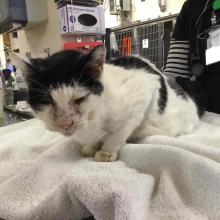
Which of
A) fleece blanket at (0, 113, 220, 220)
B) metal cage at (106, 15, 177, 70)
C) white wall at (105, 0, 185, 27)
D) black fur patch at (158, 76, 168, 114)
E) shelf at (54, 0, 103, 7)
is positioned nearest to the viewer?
fleece blanket at (0, 113, 220, 220)

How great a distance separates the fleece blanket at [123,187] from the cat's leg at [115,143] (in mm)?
44

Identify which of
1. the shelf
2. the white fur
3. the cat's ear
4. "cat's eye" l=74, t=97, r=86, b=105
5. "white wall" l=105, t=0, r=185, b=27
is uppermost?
Result: "white wall" l=105, t=0, r=185, b=27

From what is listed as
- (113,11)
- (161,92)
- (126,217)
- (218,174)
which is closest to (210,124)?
(161,92)

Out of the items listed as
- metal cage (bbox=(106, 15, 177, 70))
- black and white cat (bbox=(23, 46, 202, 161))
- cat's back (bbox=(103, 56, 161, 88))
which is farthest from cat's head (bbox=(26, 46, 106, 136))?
metal cage (bbox=(106, 15, 177, 70))

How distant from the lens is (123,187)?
0.46 meters

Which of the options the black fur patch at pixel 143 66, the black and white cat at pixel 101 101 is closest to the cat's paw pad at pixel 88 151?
the black and white cat at pixel 101 101

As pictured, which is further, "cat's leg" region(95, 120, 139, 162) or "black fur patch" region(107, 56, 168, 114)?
"black fur patch" region(107, 56, 168, 114)

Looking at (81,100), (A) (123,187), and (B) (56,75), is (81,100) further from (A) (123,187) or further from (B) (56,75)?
(A) (123,187)

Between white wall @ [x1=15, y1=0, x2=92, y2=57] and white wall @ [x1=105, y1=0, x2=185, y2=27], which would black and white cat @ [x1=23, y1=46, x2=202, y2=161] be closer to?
white wall @ [x1=15, y1=0, x2=92, y2=57]

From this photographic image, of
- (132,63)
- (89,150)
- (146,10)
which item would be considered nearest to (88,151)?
(89,150)

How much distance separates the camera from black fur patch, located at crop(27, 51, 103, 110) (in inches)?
24.2

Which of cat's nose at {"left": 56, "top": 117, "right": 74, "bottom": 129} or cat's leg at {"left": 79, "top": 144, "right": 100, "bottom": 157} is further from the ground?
cat's nose at {"left": 56, "top": 117, "right": 74, "bottom": 129}

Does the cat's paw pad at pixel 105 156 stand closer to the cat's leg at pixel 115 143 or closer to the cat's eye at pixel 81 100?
the cat's leg at pixel 115 143

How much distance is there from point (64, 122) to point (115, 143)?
16 cm
